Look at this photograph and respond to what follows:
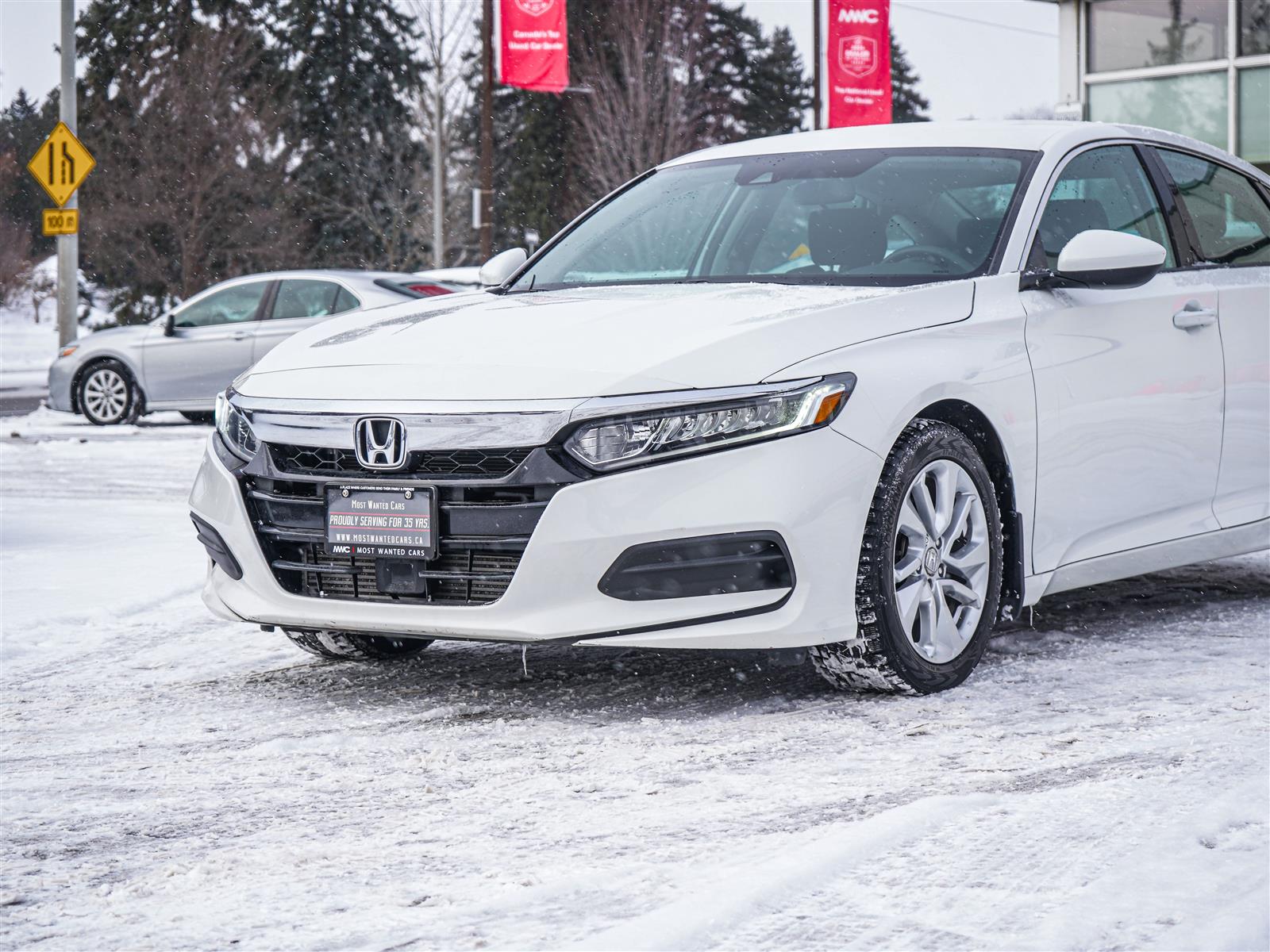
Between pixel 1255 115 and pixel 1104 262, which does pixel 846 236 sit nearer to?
pixel 1104 262

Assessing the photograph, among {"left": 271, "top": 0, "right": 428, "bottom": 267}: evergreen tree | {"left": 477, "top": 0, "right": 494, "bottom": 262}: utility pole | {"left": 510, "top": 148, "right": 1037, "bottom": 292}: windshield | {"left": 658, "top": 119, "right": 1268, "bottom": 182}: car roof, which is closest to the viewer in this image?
{"left": 510, "top": 148, "right": 1037, "bottom": 292}: windshield

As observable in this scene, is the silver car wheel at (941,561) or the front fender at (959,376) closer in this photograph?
the front fender at (959,376)

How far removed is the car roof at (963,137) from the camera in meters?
5.68

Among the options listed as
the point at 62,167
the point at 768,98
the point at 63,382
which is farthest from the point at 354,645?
the point at 768,98

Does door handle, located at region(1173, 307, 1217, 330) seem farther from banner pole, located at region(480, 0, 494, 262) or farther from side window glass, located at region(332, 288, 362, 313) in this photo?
banner pole, located at region(480, 0, 494, 262)

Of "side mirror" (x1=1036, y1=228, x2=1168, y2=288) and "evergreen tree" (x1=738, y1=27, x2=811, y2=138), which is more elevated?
"evergreen tree" (x1=738, y1=27, x2=811, y2=138)

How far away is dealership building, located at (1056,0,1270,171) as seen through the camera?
2233cm

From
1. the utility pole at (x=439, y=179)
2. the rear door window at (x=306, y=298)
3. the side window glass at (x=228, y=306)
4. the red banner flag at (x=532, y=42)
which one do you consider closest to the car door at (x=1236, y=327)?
the rear door window at (x=306, y=298)

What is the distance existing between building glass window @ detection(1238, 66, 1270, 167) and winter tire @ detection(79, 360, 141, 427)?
1392 centimetres

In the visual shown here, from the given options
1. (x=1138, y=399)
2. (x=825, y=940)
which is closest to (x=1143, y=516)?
(x=1138, y=399)

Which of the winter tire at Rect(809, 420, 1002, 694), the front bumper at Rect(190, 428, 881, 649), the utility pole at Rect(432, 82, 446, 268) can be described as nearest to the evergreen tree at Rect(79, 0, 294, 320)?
the utility pole at Rect(432, 82, 446, 268)

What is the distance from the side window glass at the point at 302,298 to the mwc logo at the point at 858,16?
11144mm

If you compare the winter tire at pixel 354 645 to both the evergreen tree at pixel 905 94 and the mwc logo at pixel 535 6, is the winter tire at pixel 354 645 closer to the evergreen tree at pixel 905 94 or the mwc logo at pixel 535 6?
the mwc logo at pixel 535 6

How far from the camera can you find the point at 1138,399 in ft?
17.9
